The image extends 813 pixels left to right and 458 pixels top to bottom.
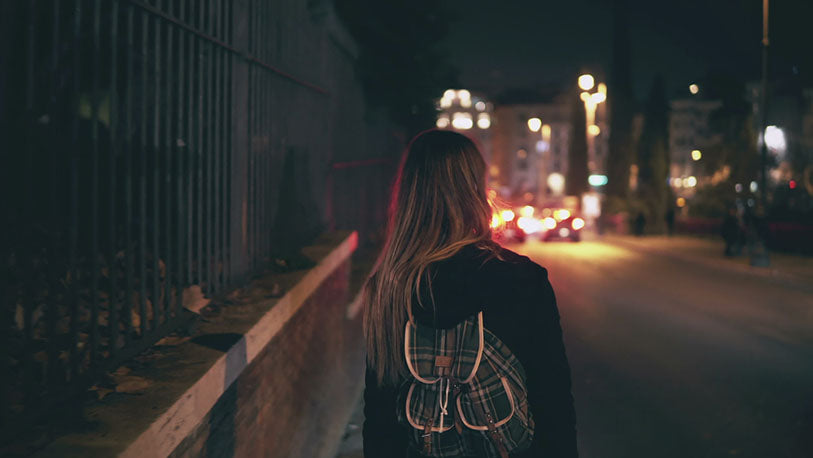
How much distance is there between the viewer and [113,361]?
9.36ft

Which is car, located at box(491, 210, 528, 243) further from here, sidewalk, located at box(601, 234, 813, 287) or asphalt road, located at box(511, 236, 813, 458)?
sidewalk, located at box(601, 234, 813, 287)

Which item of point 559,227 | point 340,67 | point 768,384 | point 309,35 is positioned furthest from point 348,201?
point 559,227

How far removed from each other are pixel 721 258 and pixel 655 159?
71.3ft

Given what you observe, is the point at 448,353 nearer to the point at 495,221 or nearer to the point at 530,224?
the point at 495,221

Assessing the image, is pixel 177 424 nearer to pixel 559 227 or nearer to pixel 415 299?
pixel 415 299

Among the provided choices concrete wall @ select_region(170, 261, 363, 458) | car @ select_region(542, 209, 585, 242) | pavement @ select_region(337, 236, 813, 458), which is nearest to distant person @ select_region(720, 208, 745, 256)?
pavement @ select_region(337, 236, 813, 458)

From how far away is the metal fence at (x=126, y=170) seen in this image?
2.41 metres

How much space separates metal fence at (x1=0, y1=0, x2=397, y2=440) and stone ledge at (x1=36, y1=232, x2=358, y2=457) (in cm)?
16

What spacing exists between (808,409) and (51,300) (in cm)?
673

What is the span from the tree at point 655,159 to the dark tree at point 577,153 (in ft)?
25.5

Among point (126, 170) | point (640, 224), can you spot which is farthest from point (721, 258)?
point (126, 170)

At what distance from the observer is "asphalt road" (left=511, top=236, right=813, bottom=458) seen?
595 centimetres

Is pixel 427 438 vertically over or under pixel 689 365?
over

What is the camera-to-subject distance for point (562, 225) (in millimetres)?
35219
